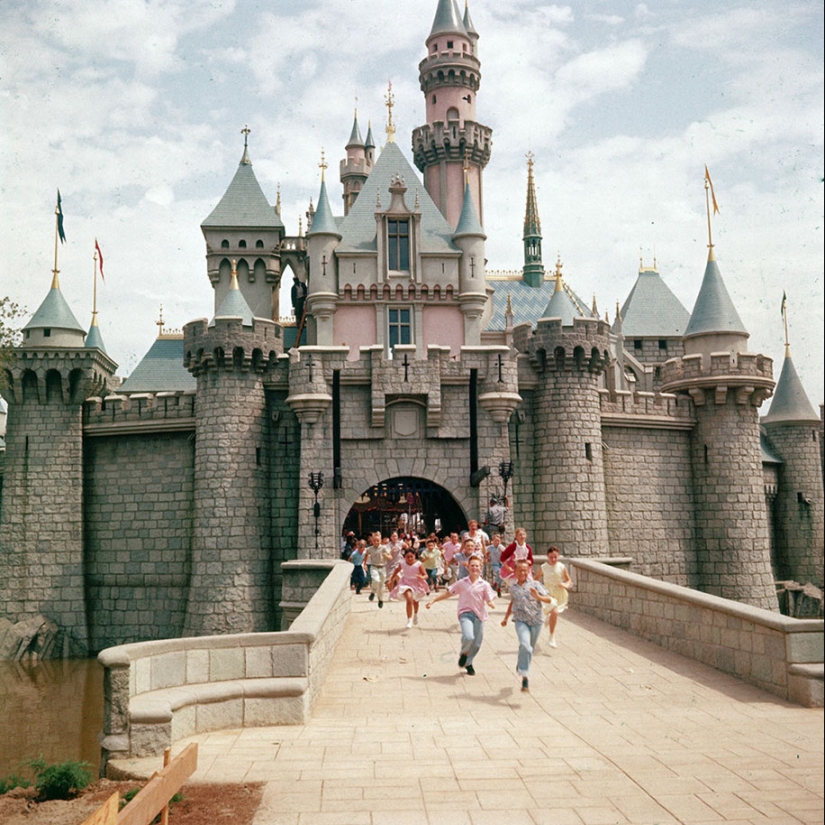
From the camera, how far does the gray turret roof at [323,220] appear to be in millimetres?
30828

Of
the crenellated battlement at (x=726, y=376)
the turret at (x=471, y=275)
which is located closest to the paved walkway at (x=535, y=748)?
the crenellated battlement at (x=726, y=376)

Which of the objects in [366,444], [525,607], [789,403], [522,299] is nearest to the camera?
[525,607]

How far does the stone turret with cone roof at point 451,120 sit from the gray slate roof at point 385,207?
5.33 m

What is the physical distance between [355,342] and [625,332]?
1781 cm

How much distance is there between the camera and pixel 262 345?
25.2m

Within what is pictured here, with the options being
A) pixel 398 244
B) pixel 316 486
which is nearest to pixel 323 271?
pixel 398 244

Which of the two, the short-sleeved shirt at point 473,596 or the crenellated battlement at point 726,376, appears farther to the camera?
the crenellated battlement at point 726,376

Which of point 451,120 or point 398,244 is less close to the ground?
point 451,120

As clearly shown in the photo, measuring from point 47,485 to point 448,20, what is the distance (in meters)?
25.5

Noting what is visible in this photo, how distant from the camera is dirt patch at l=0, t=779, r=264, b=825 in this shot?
21.3ft

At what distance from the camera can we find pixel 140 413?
2736 cm

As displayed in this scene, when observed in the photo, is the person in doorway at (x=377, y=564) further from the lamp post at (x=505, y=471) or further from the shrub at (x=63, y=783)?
the shrub at (x=63, y=783)

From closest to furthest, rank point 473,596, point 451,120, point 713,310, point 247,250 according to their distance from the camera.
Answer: point 473,596, point 713,310, point 247,250, point 451,120

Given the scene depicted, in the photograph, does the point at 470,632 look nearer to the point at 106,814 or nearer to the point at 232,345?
the point at 106,814
